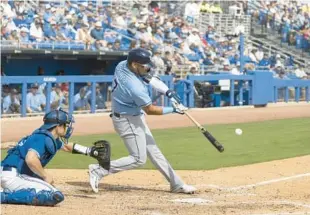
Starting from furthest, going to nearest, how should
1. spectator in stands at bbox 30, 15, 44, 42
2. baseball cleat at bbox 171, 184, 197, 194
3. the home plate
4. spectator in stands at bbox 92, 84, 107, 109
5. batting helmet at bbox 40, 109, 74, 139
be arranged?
spectator in stands at bbox 30, 15, 44, 42
spectator in stands at bbox 92, 84, 107, 109
baseball cleat at bbox 171, 184, 197, 194
the home plate
batting helmet at bbox 40, 109, 74, 139

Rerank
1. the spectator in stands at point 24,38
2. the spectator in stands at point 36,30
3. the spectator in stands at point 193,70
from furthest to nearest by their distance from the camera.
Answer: the spectator in stands at point 193,70 < the spectator in stands at point 36,30 < the spectator in stands at point 24,38

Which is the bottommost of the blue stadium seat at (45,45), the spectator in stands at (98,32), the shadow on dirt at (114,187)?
the shadow on dirt at (114,187)

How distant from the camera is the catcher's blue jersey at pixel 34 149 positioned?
6.96m

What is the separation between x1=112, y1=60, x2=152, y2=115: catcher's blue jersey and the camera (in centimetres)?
788

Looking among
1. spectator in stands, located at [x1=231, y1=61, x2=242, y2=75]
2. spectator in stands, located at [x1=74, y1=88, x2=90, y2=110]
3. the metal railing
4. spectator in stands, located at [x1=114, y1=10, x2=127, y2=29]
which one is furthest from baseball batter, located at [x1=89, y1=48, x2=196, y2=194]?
spectator in stands, located at [x1=114, y1=10, x2=127, y2=29]

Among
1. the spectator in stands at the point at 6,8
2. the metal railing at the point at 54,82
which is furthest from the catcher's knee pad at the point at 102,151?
the spectator in stands at the point at 6,8

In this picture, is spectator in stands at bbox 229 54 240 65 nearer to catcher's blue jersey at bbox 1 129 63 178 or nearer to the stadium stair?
the stadium stair

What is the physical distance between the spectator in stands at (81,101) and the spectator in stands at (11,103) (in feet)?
5.98

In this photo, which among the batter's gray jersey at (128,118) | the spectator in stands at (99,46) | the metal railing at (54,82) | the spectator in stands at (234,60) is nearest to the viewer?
the batter's gray jersey at (128,118)

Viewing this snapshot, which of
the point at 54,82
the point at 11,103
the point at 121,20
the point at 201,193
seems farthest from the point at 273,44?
the point at 201,193

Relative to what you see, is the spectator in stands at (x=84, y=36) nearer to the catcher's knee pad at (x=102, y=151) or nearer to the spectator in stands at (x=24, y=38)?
the spectator in stands at (x=24, y=38)

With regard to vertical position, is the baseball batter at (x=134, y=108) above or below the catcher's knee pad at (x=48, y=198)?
above

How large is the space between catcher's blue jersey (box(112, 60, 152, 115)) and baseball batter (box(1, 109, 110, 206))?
923 mm

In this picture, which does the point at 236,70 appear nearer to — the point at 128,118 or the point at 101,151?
the point at 128,118
